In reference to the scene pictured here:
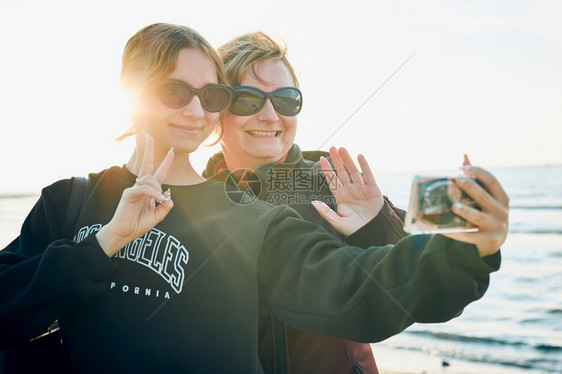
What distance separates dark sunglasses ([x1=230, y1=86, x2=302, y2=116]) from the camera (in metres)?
2.80

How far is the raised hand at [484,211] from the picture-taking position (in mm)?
1338

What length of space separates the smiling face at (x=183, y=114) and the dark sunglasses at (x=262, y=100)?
457 millimetres

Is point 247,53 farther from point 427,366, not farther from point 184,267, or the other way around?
point 427,366

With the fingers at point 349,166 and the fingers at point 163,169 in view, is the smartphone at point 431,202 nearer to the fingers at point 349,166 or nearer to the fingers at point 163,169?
the fingers at point 163,169

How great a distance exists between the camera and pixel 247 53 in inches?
115

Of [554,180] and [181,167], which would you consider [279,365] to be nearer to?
[181,167]

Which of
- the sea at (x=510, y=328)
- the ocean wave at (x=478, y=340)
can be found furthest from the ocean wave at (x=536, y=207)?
the ocean wave at (x=478, y=340)

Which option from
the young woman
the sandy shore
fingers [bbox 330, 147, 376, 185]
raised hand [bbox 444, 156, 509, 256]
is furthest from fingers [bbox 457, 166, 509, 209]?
the sandy shore

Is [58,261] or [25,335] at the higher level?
[58,261]

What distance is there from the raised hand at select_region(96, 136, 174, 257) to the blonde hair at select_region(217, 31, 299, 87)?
1158 millimetres

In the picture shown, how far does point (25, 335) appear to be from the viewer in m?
1.94

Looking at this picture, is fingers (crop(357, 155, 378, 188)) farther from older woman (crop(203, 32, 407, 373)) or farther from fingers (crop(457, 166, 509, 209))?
fingers (crop(457, 166, 509, 209))

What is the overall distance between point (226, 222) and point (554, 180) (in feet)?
154

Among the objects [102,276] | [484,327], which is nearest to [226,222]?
[102,276]
